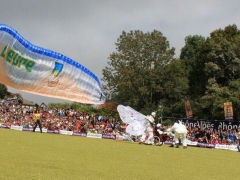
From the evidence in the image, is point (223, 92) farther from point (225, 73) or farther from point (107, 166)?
point (107, 166)

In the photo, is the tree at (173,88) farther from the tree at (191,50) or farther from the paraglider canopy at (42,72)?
the paraglider canopy at (42,72)

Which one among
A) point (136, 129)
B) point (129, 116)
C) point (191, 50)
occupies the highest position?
point (191, 50)

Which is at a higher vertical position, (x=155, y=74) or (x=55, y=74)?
(x=155, y=74)

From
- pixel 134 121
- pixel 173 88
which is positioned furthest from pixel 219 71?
pixel 134 121

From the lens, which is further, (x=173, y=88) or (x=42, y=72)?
(x=173, y=88)

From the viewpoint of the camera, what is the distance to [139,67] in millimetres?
47344

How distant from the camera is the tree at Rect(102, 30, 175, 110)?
46.8 meters

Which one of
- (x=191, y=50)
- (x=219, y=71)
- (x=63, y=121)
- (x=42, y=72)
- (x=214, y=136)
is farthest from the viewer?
(x=191, y=50)

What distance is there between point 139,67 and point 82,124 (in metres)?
16.0

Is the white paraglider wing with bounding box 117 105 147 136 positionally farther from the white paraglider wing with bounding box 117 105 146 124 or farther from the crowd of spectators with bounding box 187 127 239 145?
the crowd of spectators with bounding box 187 127 239 145

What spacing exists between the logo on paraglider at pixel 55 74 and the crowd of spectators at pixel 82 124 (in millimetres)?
6078

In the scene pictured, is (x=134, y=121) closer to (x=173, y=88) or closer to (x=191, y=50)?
(x=173, y=88)

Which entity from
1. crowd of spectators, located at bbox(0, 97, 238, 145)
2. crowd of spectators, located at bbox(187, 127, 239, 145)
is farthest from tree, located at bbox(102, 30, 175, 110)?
crowd of spectators, located at bbox(187, 127, 239, 145)

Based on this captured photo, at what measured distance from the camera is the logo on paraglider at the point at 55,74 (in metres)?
23.8
